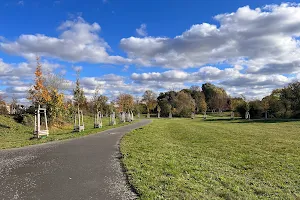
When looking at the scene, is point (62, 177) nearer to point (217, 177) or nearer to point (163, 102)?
point (217, 177)

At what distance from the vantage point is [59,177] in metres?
6.02

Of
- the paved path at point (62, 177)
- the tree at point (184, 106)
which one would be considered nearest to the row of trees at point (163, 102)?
the tree at point (184, 106)

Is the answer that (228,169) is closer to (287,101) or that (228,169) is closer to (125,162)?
(125,162)

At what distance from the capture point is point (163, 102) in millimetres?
74375

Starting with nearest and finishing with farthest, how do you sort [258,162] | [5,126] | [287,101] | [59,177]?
1. [59,177]
2. [258,162]
3. [5,126]
4. [287,101]

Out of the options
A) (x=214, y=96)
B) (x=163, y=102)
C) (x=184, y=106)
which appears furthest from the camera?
(x=214, y=96)

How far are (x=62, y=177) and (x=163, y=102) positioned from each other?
68.7m

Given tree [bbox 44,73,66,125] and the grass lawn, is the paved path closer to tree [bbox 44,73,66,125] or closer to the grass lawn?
the grass lawn

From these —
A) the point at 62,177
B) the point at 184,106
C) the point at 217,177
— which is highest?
the point at 184,106

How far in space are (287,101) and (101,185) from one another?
146 feet

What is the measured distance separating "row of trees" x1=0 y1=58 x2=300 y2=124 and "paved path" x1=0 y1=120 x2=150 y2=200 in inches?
397

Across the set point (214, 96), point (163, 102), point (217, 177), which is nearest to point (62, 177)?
point (217, 177)

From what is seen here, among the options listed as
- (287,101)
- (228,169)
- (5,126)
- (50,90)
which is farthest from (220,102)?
(228,169)

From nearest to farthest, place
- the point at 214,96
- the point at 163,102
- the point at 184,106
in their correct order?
the point at 184,106 < the point at 163,102 < the point at 214,96
